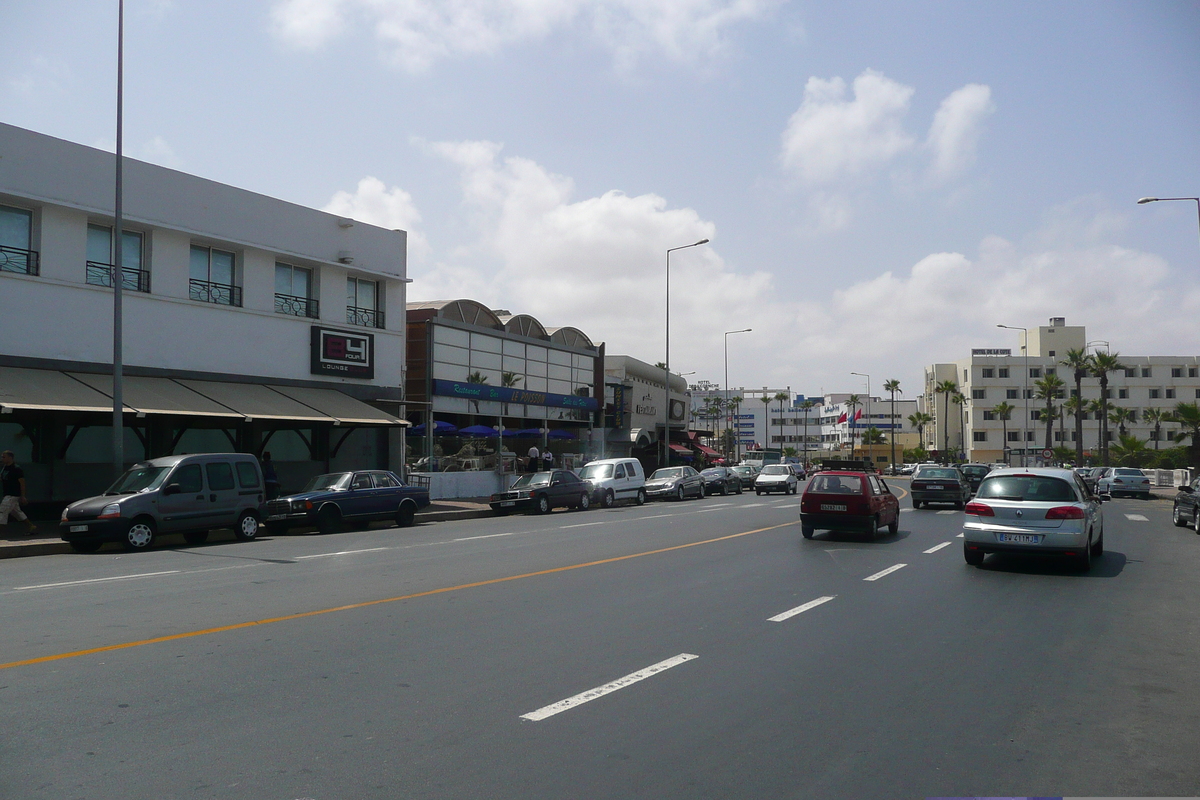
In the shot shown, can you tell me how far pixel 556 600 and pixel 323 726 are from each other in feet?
16.0

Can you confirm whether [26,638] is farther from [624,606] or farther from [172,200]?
[172,200]

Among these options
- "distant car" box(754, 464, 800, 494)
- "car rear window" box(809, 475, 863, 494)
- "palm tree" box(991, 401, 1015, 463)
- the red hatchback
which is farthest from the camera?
"palm tree" box(991, 401, 1015, 463)

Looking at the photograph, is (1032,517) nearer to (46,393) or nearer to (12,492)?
(12,492)

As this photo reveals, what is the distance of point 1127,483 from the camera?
44062mm

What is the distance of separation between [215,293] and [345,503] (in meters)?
8.75

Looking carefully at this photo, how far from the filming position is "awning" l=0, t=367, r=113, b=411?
18.2 meters

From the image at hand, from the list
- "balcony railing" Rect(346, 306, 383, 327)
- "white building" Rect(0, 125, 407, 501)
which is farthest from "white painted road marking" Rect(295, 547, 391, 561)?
"balcony railing" Rect(346, 306, 383, 327)

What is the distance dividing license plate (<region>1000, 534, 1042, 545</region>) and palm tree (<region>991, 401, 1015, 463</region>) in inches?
3662

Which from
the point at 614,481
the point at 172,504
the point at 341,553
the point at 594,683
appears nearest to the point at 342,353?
the point at 614,481

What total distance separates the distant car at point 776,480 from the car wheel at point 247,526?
92.6 ft

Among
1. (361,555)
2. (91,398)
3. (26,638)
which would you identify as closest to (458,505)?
(91,398)

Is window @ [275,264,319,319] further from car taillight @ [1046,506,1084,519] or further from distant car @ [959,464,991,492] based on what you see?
distant car @ [959,464,991,492]

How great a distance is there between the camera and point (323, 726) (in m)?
5.51

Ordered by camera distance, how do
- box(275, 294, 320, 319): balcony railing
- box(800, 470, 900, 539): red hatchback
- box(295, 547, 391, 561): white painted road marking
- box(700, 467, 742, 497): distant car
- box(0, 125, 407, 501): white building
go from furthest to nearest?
box(700, 467, 742, 497): distant car
box(275, 294, 320, 319): balcony railing
box(0, 125, 407, 501): white building
box(800, 470, 900, 539): red hatchback
box(295, 547, 391, 561): white painted road marking
